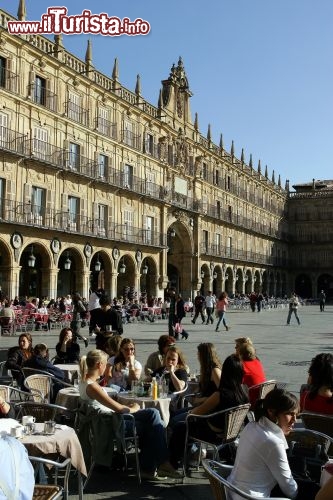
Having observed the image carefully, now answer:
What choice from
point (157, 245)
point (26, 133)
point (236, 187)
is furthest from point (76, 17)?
point (236, 187)

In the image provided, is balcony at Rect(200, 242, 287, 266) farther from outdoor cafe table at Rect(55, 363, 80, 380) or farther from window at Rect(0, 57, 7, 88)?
outdoor cafe table at Rect(55, 363, 80, 380)

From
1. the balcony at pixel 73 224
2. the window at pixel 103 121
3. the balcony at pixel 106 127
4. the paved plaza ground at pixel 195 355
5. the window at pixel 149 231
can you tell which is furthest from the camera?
the window at pixel 149 231

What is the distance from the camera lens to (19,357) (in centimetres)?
812

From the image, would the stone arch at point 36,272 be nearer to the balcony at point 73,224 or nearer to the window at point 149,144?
the balcony at point 73,224

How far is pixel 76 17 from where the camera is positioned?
16.4 meters

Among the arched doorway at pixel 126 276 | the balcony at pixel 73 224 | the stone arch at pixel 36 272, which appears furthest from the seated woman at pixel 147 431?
the arched doorway at pixel 126 276

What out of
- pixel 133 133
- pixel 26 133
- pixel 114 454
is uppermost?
pixel 133 133

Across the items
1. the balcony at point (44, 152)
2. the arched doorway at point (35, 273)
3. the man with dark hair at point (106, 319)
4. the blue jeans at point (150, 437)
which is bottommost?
the blue jeans at point (150, 437)

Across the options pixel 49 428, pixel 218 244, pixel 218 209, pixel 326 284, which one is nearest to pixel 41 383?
pixel 49 428

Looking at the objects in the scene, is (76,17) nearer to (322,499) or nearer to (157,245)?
(322,499)

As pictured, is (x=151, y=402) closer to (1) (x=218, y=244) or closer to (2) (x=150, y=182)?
(2) (x=150, y=182)

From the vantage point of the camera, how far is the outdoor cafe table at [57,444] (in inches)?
175

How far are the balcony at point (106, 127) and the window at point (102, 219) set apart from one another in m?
4.07

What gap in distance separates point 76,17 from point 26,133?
1078 centimetres
